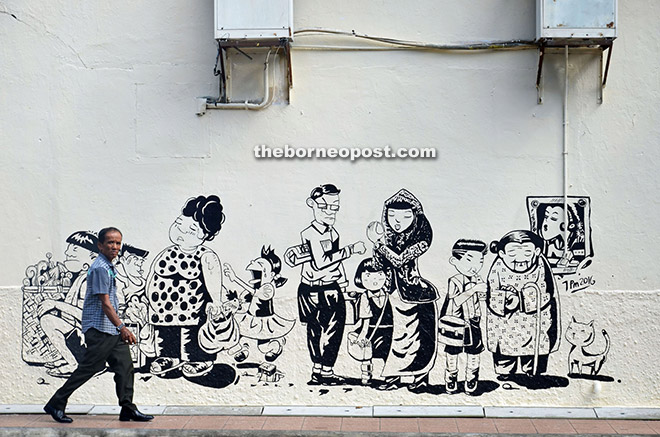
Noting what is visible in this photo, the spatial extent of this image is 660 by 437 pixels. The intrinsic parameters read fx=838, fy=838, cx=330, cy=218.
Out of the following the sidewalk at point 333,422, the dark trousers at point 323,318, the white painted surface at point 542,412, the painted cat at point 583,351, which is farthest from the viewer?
the dark trousers at point 323,318

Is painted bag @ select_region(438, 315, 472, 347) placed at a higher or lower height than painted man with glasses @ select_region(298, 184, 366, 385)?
lower

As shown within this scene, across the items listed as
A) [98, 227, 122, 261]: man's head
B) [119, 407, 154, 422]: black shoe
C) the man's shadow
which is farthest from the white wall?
[98, 227, 122, 261]: man's head

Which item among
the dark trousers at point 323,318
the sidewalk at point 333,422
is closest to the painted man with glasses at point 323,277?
the dark trousers at point 323,318

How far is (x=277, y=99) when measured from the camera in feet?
27.1

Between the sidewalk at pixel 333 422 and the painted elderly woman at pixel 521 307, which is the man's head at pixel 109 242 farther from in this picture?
the painted elderly woman at pixel 521 307

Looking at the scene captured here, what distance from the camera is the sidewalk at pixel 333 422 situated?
734cm

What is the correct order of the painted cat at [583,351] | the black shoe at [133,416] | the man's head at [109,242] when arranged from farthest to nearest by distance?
the painted cat at [583,351]
the black shoe at [133,416]
the man's head at [109,242]

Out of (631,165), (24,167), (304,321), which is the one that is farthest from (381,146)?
(24,167)

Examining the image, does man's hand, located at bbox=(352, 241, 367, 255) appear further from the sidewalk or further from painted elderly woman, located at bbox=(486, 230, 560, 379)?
the sidewalk

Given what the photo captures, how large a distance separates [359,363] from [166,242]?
224 centimetres

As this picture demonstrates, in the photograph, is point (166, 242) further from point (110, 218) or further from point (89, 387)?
point (89, 387)

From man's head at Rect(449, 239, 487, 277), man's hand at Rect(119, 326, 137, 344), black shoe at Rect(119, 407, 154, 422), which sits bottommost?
black shoe at Rect(119, 407, 154, 422)

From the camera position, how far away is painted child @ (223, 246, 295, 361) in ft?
26.9

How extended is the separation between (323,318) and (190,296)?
1329 mm
